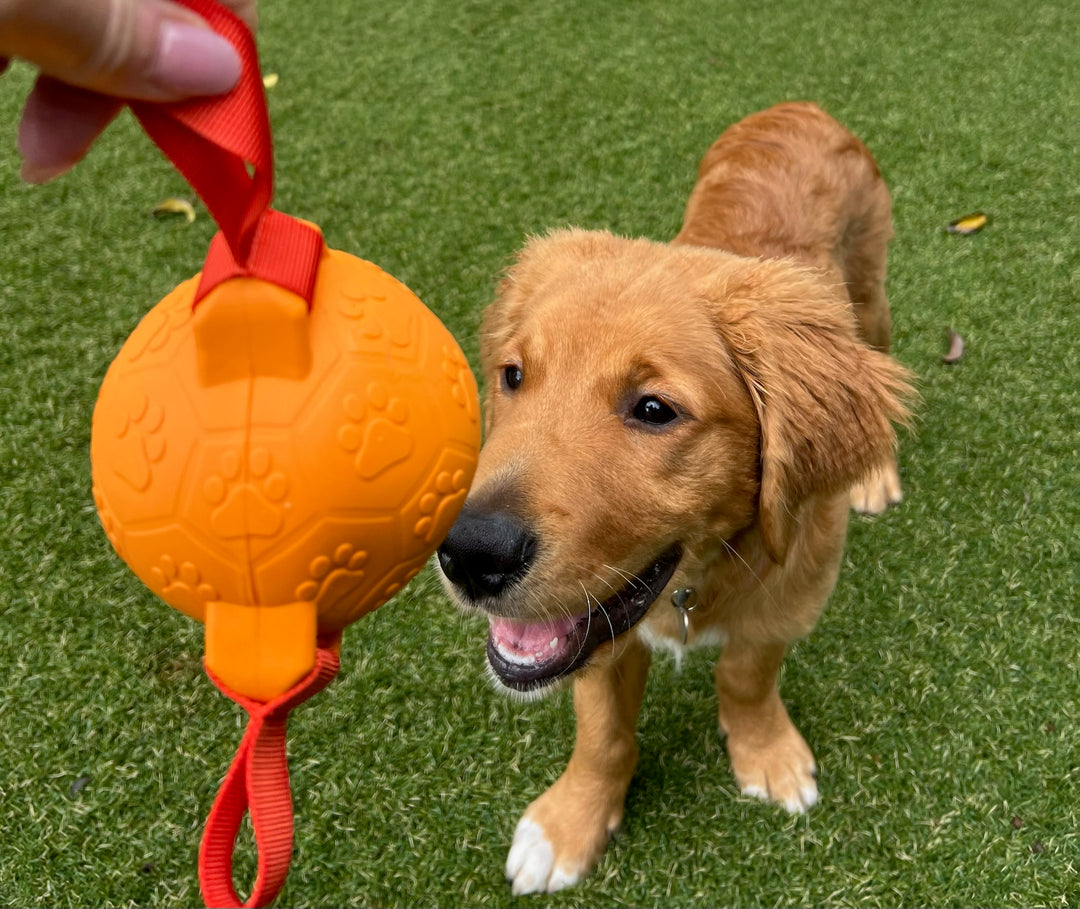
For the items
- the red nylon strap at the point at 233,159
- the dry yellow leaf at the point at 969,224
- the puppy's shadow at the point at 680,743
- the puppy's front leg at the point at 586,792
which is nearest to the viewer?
the red nylon strap at the point at 233,159

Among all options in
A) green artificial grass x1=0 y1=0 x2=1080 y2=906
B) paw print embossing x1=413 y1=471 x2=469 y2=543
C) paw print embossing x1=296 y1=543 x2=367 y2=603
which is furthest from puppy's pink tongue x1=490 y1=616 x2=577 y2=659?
green artificial grass x1=0 y1=0 x2=1080 y2=906

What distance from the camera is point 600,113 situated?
5887mm

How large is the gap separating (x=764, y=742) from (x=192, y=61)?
103 inches

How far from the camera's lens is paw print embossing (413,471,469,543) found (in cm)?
139

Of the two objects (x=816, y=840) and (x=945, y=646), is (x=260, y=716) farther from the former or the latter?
(x=945, y=646)

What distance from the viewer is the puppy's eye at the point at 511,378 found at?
7.77ft

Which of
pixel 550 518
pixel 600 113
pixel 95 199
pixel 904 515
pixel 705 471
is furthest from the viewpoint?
pixel 600 113

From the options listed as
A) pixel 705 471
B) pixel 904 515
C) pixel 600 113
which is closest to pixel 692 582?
pixel 705 471

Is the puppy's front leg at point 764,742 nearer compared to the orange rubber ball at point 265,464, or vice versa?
the orange rubber ball at point 265,464

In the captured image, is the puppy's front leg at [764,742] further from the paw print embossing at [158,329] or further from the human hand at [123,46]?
the human hand at [123,46]

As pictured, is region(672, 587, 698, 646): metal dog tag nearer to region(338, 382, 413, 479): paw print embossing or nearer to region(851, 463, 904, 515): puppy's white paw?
region(338, 382, 413, 479): paw print embossing

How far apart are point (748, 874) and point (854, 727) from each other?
678 millimetres

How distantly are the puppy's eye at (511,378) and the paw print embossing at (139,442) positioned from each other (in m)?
1.18

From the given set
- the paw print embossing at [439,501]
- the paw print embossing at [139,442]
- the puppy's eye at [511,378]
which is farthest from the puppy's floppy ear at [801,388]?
the paw print embossing at [139,442]
